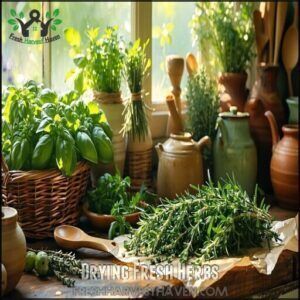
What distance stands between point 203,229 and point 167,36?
712 millimetres

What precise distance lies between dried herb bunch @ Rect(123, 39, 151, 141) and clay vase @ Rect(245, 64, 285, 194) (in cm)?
29

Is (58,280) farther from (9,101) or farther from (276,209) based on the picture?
(276,209)

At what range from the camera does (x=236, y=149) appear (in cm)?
150

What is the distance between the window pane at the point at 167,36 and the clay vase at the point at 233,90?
0.50ft

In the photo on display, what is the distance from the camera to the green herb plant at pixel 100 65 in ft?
4.59

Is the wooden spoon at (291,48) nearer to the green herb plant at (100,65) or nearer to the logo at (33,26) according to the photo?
the green herb plant at (100,65)

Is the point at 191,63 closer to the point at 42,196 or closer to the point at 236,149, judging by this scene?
the point at 236,149

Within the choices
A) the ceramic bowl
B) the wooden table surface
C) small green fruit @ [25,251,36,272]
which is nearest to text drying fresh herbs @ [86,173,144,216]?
the ceramic bowl

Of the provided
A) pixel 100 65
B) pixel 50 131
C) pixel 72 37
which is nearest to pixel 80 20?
pixel 72 37

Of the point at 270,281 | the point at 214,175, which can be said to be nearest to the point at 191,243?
the point at 270,281

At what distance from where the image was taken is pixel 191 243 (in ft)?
3.78

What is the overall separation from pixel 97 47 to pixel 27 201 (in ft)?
1.24

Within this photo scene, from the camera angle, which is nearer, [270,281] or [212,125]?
[270,281]

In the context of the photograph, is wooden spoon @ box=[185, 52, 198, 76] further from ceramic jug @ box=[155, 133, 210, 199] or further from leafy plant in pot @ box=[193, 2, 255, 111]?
ceramic jug @ box=[155, 133, 210, 199]
